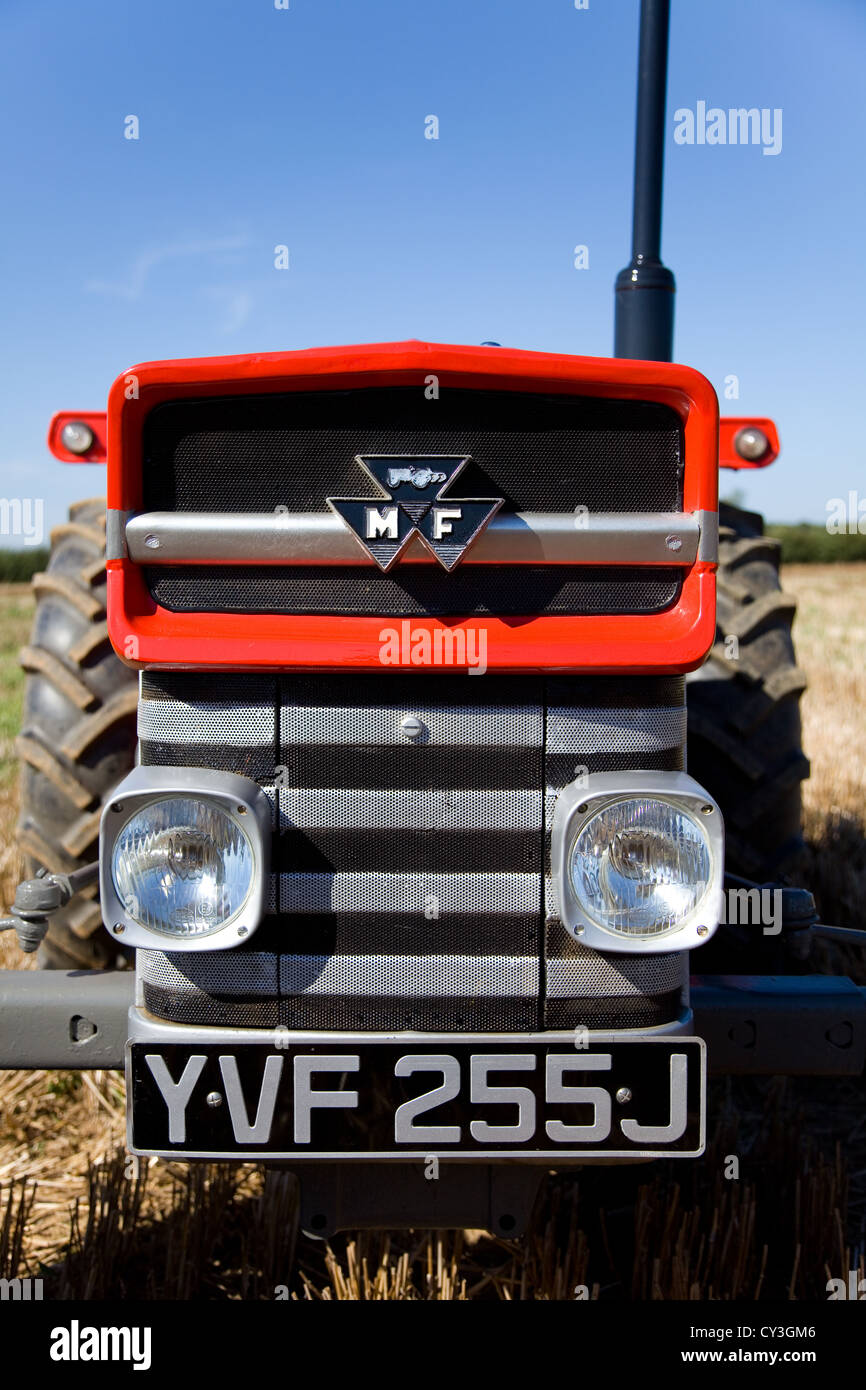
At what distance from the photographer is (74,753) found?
248cm

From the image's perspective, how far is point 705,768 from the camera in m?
2.62

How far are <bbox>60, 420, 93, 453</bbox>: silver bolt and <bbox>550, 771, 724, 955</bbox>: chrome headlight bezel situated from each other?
159 centimetres

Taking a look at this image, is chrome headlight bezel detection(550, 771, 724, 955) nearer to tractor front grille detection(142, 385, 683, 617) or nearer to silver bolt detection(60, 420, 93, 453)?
tractor front grille detection(142, 385, 683, 617)

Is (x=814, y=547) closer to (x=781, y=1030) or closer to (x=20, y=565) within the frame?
(x=20, y=565)

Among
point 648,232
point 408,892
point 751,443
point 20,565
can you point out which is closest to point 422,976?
point 408,892

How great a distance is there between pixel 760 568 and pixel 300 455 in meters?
1.75

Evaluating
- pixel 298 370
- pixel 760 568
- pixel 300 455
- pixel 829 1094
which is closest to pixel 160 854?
pixel 300 455

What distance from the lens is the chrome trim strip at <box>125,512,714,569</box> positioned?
1652 mm

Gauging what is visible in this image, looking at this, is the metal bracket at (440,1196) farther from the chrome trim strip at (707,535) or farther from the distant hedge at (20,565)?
the distant hedge at (20,565)

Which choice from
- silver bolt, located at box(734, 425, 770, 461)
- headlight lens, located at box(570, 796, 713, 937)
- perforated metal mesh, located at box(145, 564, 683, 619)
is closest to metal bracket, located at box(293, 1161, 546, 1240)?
headlight lens, located at box(570, 796, 713, 937)

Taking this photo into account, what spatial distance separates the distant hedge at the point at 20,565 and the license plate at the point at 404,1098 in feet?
99.8

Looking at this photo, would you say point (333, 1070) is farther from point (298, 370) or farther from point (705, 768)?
point (705, 768)

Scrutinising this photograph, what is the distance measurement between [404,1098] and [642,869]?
489 millimetres

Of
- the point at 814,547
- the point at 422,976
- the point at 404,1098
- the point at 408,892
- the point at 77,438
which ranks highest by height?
the point at 77,438
